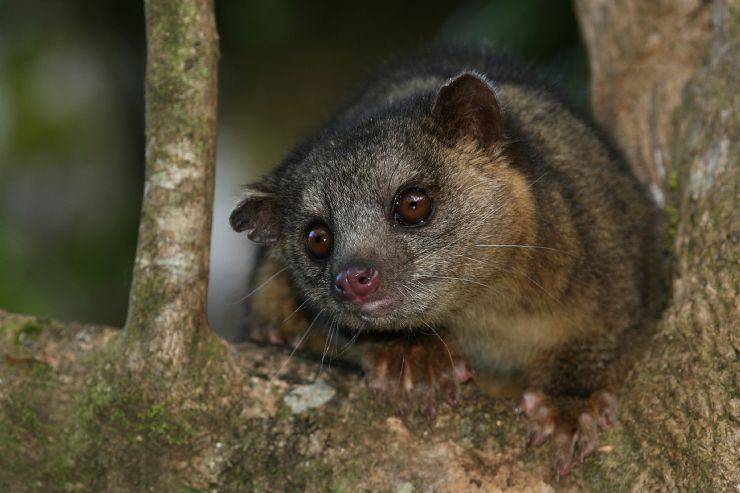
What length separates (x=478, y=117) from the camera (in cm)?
420

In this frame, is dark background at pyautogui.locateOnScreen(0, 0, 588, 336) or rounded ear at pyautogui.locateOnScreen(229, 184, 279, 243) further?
dark background at pyautogui.locateOnScreen(0, 0, 588, 336)

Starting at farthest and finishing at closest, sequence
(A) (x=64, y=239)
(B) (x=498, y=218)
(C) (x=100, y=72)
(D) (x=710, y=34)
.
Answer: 1. (C) (x=100, y=72)
2. (A) (x=64, y=239)
3. (D) (x=710, y=34)
4. (B) (x=498, y=218)

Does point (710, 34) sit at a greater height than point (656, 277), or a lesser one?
greater

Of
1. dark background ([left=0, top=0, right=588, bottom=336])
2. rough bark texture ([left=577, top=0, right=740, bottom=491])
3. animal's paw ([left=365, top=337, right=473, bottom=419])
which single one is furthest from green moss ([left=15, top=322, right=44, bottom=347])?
dark background ([left=0, top=0, right=588, bottom=336])

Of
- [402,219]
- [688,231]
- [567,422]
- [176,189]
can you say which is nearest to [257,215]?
[402,219]

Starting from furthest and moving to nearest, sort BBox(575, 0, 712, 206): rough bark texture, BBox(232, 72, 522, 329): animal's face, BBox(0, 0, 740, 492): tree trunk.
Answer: BBox(575, 0, 712, 206): rough bark texture
BBox(232, 72, 522, 329): animal's face
BBox(0, 0, 740, 492): tree trunk

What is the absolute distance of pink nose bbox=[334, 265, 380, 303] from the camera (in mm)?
3893

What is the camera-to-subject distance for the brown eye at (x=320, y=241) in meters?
4.28

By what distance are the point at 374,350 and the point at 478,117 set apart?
1108mm

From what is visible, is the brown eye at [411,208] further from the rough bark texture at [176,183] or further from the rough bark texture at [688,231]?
the rough bark texture at [688,231]

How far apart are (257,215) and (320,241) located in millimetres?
436

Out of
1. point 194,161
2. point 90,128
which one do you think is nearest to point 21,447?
point 194,161

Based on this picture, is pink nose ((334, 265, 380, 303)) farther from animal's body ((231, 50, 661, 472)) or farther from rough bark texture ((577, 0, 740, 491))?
rough bark texture ((577, 0, 740, 491))

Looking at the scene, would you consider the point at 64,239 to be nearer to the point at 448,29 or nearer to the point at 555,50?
the point at 448,29
